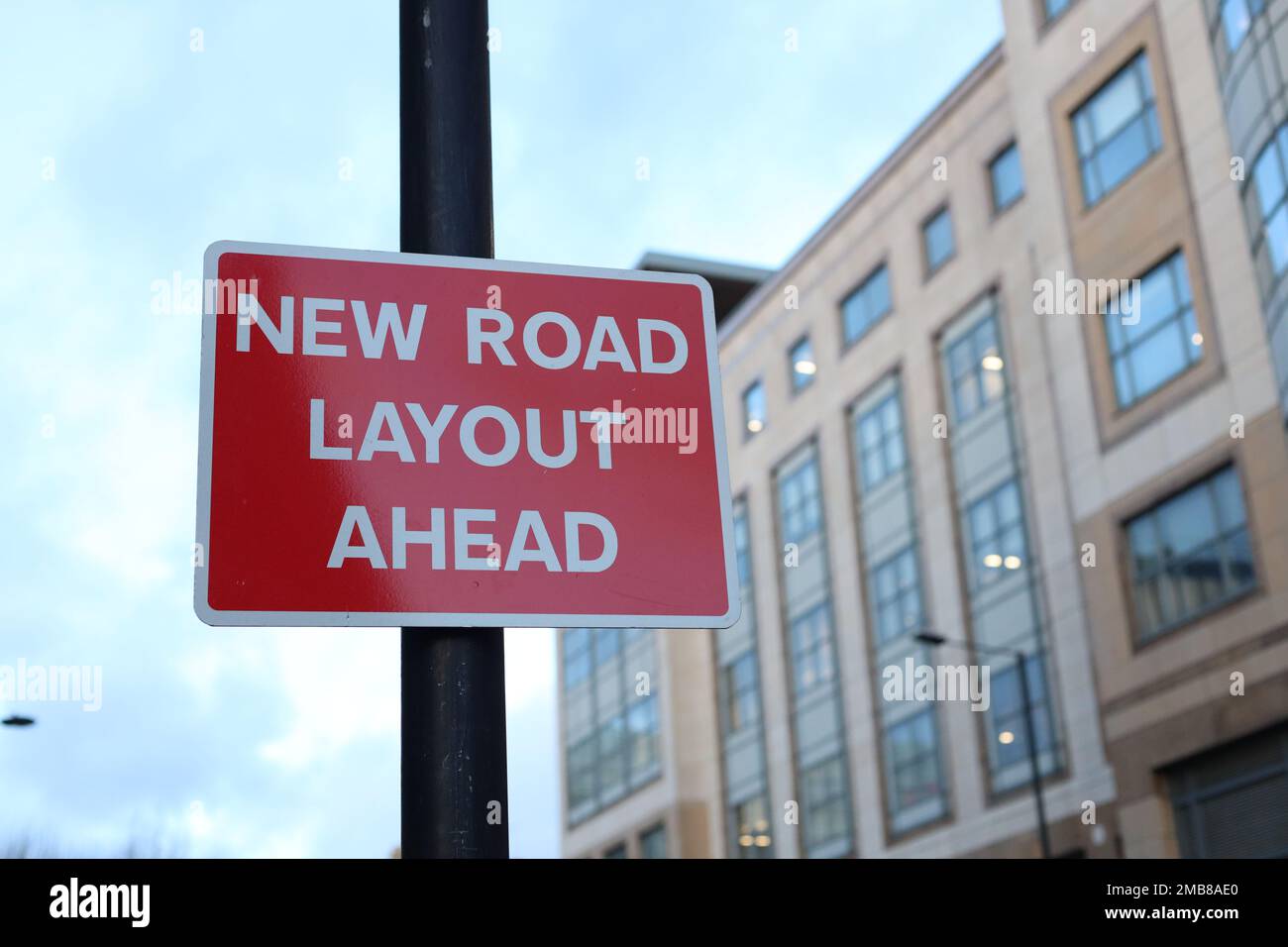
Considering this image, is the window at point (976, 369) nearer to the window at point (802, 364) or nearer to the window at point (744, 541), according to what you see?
the window at point (802, 364)

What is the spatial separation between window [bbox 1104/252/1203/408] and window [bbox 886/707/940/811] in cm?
1124

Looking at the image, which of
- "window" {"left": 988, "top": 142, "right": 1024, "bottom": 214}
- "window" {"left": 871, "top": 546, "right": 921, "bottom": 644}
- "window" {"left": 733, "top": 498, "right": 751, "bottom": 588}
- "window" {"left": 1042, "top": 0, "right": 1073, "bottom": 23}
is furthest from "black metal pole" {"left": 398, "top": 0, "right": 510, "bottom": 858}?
"window" {"left": 733, "top": 498, "right": 751, "bottom": 588}

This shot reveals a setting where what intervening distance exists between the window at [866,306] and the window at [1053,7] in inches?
382

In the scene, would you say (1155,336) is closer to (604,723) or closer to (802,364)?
(802,364)

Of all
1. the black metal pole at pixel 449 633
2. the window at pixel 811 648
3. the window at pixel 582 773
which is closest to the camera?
the black metal pole at pixel 449 633

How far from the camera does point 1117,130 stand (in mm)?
36000

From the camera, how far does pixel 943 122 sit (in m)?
44.8

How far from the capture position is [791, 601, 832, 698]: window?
48.3m

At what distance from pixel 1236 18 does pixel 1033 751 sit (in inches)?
551

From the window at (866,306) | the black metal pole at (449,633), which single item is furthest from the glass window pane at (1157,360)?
the black metal pole at (449,633)

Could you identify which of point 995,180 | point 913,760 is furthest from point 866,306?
point 913,760

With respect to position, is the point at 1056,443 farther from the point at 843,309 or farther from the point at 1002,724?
the point at 843,309

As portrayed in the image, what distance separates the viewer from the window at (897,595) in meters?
44.1

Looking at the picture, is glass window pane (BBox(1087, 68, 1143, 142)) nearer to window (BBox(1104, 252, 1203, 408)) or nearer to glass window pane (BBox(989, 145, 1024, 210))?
glass window pane (BBox(989, 145, 1024, 210))
